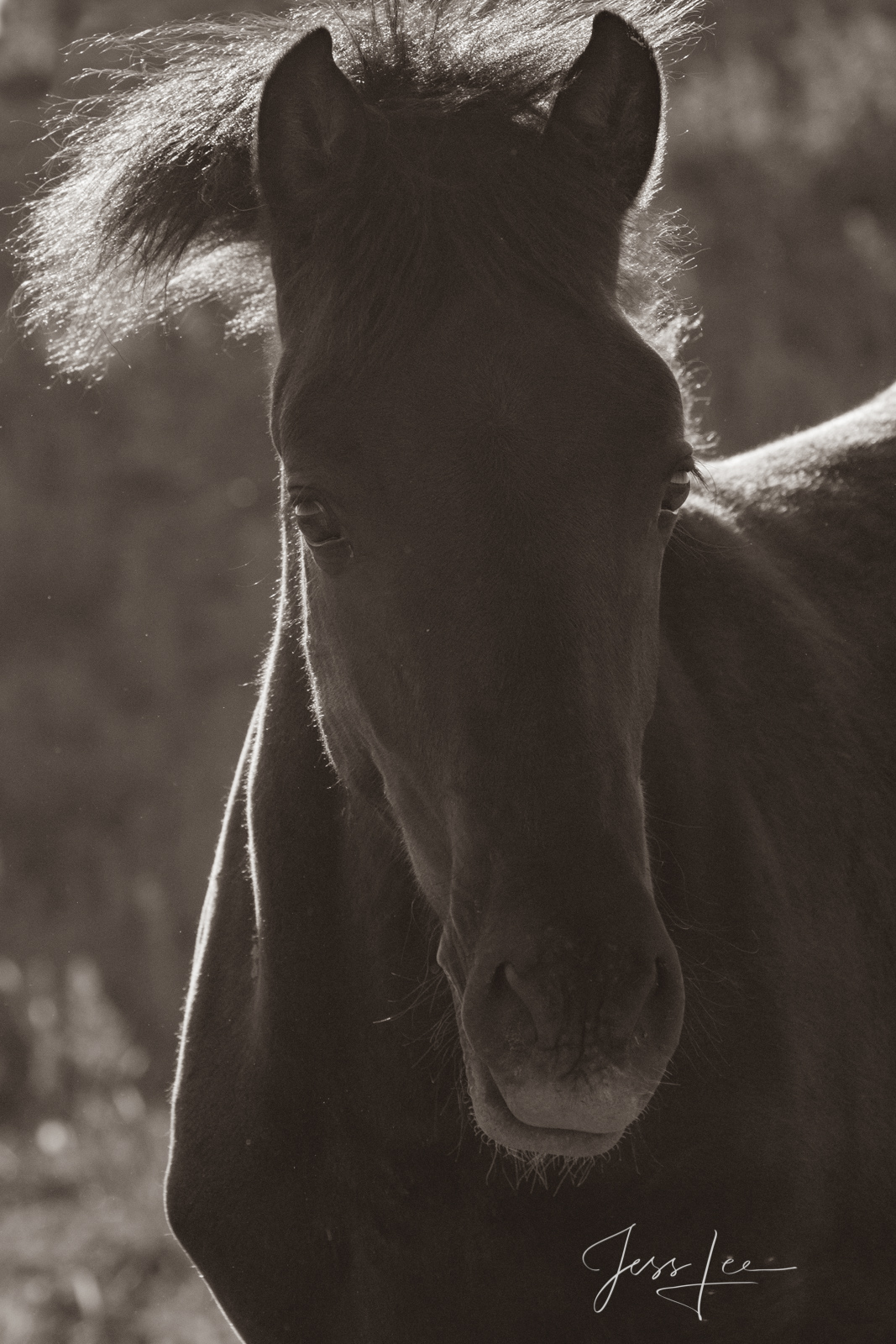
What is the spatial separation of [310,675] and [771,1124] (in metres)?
1.21

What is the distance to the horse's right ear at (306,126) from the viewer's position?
8.74 feet

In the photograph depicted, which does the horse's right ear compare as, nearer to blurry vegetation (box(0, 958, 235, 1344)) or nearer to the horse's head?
the horse's head

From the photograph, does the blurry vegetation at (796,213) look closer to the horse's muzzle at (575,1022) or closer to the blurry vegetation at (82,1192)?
the blurry vegetation at (82,1192)

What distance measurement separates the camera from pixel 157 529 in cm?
1622

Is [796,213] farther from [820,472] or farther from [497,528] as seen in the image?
[497,528]

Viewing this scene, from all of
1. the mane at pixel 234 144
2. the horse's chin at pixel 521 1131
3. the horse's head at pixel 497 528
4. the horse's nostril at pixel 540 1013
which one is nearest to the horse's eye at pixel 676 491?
the horse's head at pixel 497 528

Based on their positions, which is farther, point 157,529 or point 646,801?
point 157,529

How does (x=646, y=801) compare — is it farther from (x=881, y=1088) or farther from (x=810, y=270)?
(x=810, y=270)

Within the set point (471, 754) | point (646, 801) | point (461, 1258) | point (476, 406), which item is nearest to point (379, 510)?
point (476, 406)

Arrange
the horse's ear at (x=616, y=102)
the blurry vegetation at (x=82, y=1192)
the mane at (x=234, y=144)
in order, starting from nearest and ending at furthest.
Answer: the horse's ear at (x=616, y=102) → the mane at (x=234, y=144) → the blurry vegetation at (x=82, y=1192)

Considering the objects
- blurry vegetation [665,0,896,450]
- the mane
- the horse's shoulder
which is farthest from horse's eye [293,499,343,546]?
blurry vegetation [665,0,896,450]

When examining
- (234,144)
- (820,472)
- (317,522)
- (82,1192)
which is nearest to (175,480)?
(82,1192)

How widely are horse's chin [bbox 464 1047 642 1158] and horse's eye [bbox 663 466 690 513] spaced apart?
1001 millimetres

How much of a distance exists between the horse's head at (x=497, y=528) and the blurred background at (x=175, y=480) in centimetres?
1015
